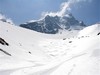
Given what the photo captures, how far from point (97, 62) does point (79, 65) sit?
1172mm

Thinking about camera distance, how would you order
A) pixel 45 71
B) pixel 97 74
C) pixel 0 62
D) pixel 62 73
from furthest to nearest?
pixel 0 62, pixel 45 71, pixel 62 73, pixel 97 74

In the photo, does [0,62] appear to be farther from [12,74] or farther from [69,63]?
[69,63]

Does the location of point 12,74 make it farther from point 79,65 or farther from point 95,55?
point 95,55

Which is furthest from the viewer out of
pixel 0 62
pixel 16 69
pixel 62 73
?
pixel 0 62

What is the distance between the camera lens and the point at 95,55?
1334 cm

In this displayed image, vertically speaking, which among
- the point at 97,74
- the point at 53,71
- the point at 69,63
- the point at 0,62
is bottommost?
the point at 97,74

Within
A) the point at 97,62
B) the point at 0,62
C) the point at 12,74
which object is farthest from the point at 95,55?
the point at 0,62

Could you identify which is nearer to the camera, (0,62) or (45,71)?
(45,71)

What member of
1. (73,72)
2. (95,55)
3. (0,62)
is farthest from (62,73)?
(0,62)

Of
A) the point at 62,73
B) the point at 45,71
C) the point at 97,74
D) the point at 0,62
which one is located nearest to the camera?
the point at 97,74

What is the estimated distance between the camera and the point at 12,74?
11836 millimetres

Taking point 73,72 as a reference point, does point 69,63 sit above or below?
above

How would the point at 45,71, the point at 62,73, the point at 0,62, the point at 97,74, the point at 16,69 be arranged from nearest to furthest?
1. the point at 97,74
2. the point at 62,73
3. the point at 45,71
4. the point at 16,69
5. the point at 0,62

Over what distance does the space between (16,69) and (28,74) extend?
1.58 meters
